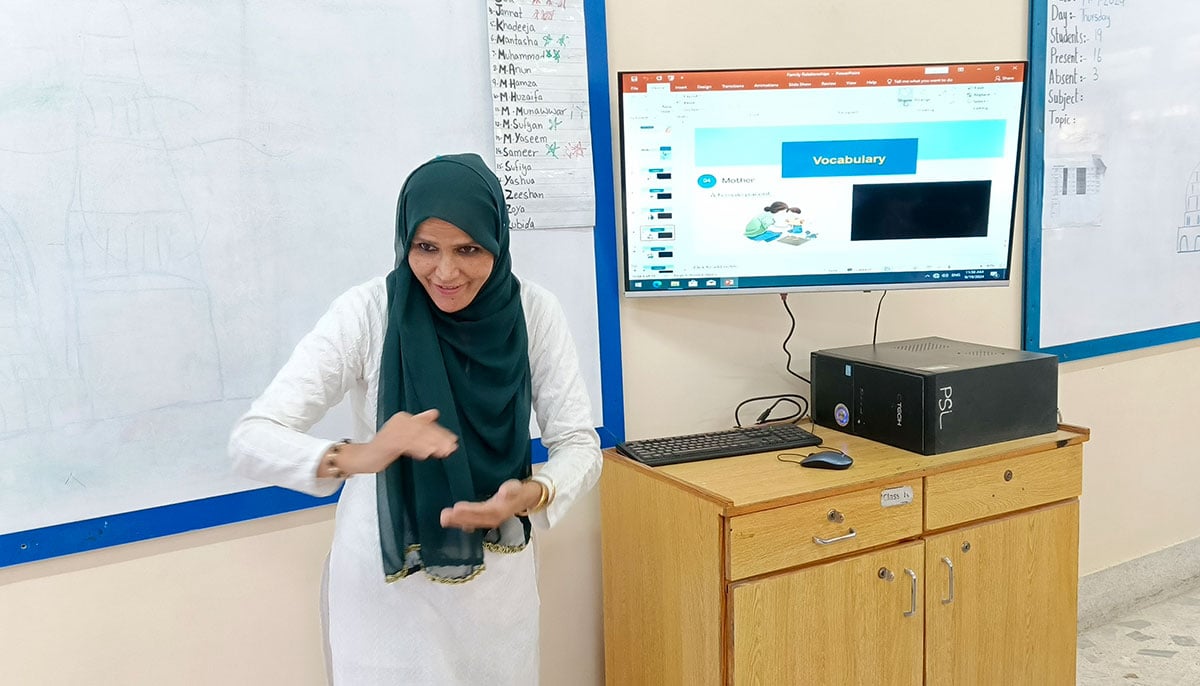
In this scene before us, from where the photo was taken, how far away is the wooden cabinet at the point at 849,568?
6.64 ft

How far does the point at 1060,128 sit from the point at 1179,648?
1.74m

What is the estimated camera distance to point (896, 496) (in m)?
2.17

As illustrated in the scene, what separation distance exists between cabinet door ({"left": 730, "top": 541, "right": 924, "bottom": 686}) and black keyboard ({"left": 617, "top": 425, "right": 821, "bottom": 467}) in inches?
13.2

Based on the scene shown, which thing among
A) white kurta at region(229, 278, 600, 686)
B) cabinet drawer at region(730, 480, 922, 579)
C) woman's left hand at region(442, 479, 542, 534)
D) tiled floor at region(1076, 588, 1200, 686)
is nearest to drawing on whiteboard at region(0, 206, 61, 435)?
white kurta at region(229, 278, 600, 686)

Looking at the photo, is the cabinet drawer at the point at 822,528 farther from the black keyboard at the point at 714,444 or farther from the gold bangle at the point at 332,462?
the gold bangle at the point at 332,462

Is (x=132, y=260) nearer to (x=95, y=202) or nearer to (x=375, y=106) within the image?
(x=95, y=202)

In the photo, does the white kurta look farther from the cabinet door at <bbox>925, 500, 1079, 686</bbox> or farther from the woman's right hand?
the cabinet door at <bbox>925, 500, 1079, 686</bbox>

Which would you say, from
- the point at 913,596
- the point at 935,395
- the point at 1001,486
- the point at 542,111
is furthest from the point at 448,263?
the point at 1001,486


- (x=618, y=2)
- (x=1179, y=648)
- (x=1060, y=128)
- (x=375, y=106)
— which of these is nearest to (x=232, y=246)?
(x=375, y=106)

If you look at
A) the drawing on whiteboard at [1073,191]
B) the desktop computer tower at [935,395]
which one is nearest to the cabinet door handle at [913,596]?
the desktop computer tower at [935,395]

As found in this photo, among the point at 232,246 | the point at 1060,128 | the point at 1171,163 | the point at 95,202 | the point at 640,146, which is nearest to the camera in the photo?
the point at 95,202

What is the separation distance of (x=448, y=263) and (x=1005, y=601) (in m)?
1.64

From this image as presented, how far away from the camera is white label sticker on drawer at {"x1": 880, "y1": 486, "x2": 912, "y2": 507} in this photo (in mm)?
2154

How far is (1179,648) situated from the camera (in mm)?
3240
